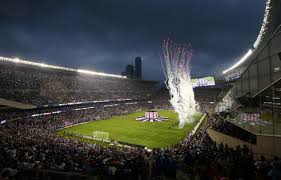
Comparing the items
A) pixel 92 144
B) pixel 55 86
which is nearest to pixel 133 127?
pixel 92 144

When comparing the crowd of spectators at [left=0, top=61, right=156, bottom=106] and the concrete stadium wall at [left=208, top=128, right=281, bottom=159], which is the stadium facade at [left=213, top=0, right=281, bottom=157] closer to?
the concrete stadium wall at [left=208, top=128, right=281, bottom=159]

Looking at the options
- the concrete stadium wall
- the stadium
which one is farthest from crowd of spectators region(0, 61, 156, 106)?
the concrete stadium wall

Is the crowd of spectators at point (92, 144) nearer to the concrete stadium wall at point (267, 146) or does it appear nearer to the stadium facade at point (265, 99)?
the concrete stadium wall at point (267, 146)

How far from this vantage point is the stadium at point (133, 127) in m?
13.2

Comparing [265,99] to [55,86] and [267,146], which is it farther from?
[55,86]

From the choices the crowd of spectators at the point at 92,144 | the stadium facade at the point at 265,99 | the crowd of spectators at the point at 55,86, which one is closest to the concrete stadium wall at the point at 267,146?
the stadium facade at the point at 265,99

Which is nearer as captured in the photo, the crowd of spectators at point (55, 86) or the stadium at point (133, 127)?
the stadium at point (133, 127)

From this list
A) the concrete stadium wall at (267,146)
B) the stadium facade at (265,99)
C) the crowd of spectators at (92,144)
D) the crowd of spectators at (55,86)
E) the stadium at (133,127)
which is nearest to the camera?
the crowd of spectators at (92,144)

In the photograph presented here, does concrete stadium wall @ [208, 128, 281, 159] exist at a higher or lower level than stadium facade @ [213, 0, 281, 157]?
lower

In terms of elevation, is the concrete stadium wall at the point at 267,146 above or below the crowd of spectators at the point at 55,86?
below

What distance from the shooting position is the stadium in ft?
43.2

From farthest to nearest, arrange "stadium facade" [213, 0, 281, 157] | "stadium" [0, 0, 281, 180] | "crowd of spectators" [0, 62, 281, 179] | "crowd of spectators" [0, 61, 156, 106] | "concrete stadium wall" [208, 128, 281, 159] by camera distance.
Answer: "crowd of spectators" [0, 61, 156, 106] < "concrete stadium wall" [208, 128, 281, 159] < "stadium facade" [213, 0, 281, 157] < "stadium" [0, 0, 281, 180] < "crowd of spectators" [0, 62, 281, 179]

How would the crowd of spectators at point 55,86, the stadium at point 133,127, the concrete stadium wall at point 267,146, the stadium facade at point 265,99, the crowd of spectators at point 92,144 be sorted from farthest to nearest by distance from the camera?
the crowd of spectators at point 55,86
the concrete stadium wall at point 267,146
the stadium facade at point 265,99
the stadium at point 133,127
the crowd of spectators at point 92,144

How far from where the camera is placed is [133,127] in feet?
174
